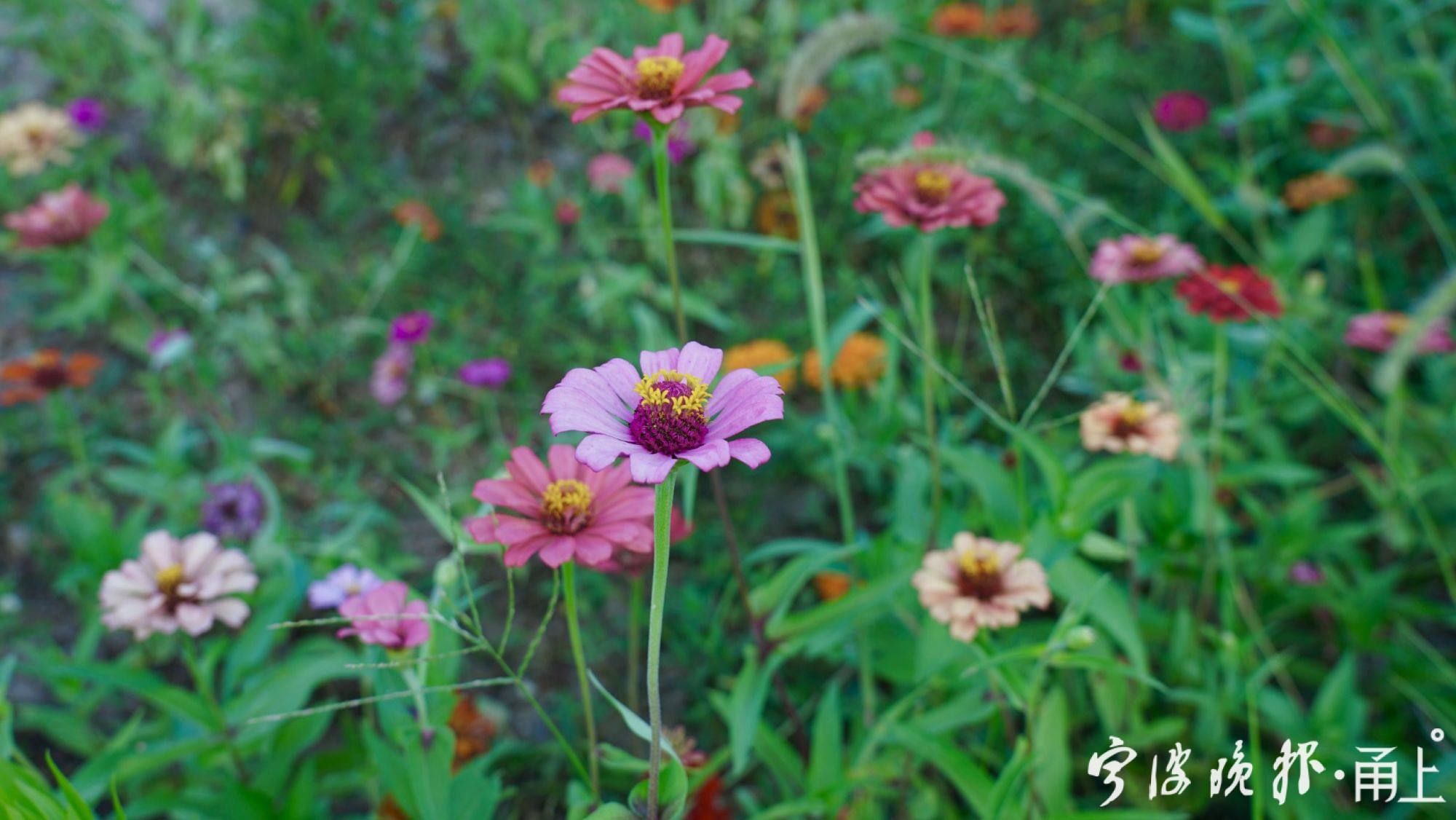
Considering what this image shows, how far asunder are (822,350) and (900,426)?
509 millimetres

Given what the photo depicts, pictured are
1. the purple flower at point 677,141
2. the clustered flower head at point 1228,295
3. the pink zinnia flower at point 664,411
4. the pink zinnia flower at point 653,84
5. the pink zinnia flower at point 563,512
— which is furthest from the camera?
the purple flower at point 677,141

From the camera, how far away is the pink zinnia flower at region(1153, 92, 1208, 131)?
2.60 metres

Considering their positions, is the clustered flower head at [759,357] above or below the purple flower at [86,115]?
below

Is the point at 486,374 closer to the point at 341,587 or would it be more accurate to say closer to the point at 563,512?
the point at 341,587

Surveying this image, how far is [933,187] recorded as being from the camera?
1.34 metres

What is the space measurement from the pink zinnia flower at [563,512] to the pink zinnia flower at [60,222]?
155cm

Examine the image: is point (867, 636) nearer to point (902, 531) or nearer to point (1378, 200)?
point (902, 531)

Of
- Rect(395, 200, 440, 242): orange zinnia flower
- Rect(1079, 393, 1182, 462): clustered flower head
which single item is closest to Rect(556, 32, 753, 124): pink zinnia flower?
Rect(1079, 393, 1182, 462): clustered flower head

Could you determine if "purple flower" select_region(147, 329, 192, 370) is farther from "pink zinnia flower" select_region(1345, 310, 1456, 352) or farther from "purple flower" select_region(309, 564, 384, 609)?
"pink zinnia flower" select_region(1345, 310, 1456, 352)

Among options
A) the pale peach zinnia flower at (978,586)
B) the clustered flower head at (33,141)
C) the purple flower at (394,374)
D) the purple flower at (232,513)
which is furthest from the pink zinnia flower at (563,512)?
the clustered flower head at (33,141)

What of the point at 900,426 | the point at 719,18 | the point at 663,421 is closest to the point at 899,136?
the point at 719,18

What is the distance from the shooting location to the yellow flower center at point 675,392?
856mm

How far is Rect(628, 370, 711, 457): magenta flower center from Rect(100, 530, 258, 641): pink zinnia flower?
72 cm

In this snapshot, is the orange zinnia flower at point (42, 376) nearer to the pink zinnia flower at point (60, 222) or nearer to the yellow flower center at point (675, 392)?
the pink zinnia flower at point (60, 222)
